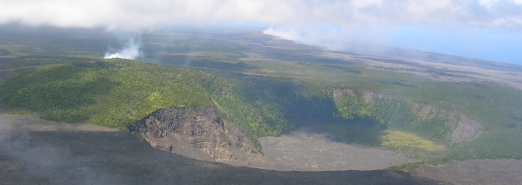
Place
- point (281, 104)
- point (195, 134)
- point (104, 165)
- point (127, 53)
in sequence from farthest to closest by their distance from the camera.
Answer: point (127, 53)
point (281, 104)
point (195, 134)
point (104, 165)

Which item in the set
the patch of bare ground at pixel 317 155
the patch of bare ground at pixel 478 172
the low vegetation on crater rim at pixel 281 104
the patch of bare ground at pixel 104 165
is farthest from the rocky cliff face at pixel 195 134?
the patch of bare ground at pixel 478 172

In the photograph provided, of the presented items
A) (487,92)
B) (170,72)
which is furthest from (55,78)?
(487,92)

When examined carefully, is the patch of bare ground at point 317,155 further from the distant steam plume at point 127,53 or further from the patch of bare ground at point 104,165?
the distant steam plume at point 127,53

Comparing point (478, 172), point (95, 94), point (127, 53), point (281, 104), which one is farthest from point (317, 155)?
point (127, 53)

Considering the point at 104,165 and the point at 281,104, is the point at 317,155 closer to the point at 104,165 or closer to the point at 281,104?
the point at 281,104

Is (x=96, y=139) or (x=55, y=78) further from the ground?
(x=55, y=78)

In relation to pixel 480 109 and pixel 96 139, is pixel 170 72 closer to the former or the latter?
pixel 96 139
